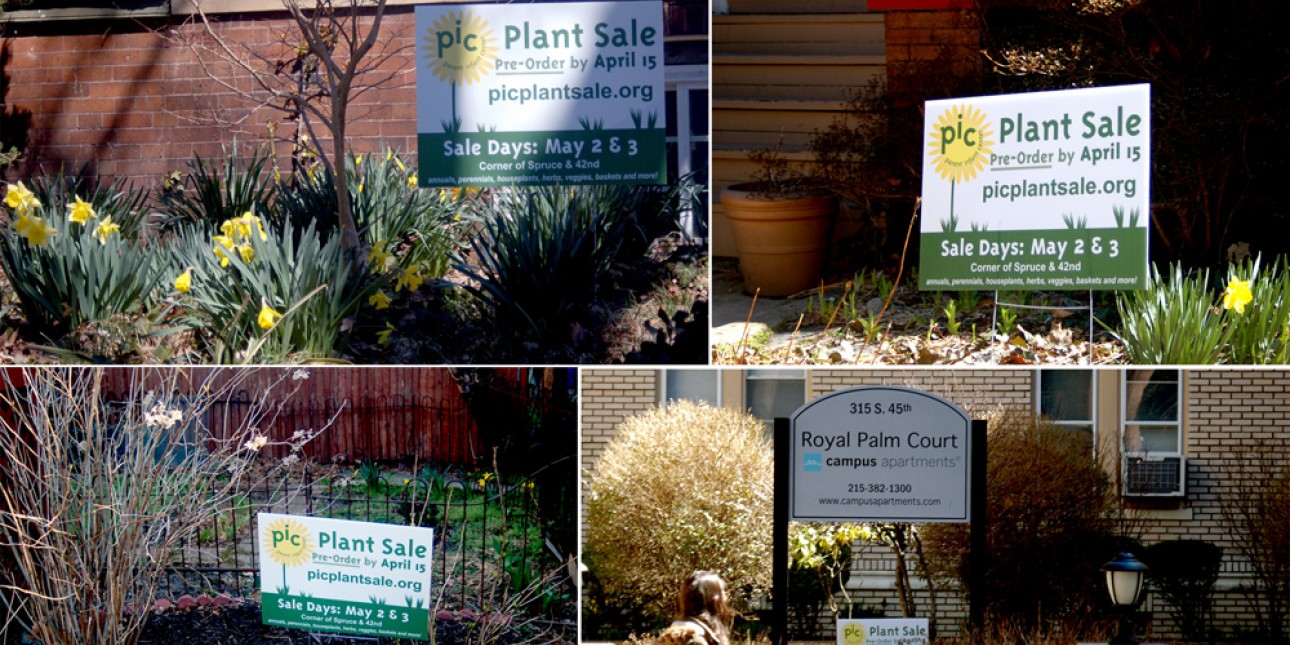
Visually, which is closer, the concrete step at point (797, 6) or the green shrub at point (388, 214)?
the green shrub at point (388, 214)

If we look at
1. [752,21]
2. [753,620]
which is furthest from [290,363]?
[752,21]

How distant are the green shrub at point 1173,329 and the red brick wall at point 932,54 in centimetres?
202

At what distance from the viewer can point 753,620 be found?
292 inches

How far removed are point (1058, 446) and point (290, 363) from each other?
4647 millimetres

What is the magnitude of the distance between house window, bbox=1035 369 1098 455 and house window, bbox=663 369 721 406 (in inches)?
83.9

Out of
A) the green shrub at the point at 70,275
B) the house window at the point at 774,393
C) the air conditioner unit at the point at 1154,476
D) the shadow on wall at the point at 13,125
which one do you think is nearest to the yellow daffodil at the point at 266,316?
the green shrub at the point at 70,275

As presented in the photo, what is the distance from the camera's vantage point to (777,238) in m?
7.05

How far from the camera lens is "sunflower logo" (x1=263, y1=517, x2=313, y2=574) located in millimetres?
5875

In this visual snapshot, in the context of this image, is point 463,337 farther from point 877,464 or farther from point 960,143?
point 960,143

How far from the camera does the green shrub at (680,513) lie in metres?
7.13

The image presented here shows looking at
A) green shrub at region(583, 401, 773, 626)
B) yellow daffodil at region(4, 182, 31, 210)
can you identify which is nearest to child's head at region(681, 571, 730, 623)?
green shrub at region(583, 401, 773, 626)

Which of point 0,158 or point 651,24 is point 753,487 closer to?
point 651,24

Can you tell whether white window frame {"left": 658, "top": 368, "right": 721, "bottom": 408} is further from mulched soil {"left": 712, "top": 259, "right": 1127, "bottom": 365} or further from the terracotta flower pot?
mulched soil {"left": 712, "top": 259, "right": 1127, "bottom": 365}

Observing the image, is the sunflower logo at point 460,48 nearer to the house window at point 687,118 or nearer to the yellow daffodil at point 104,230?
the yellow daffodil at point 104,230
